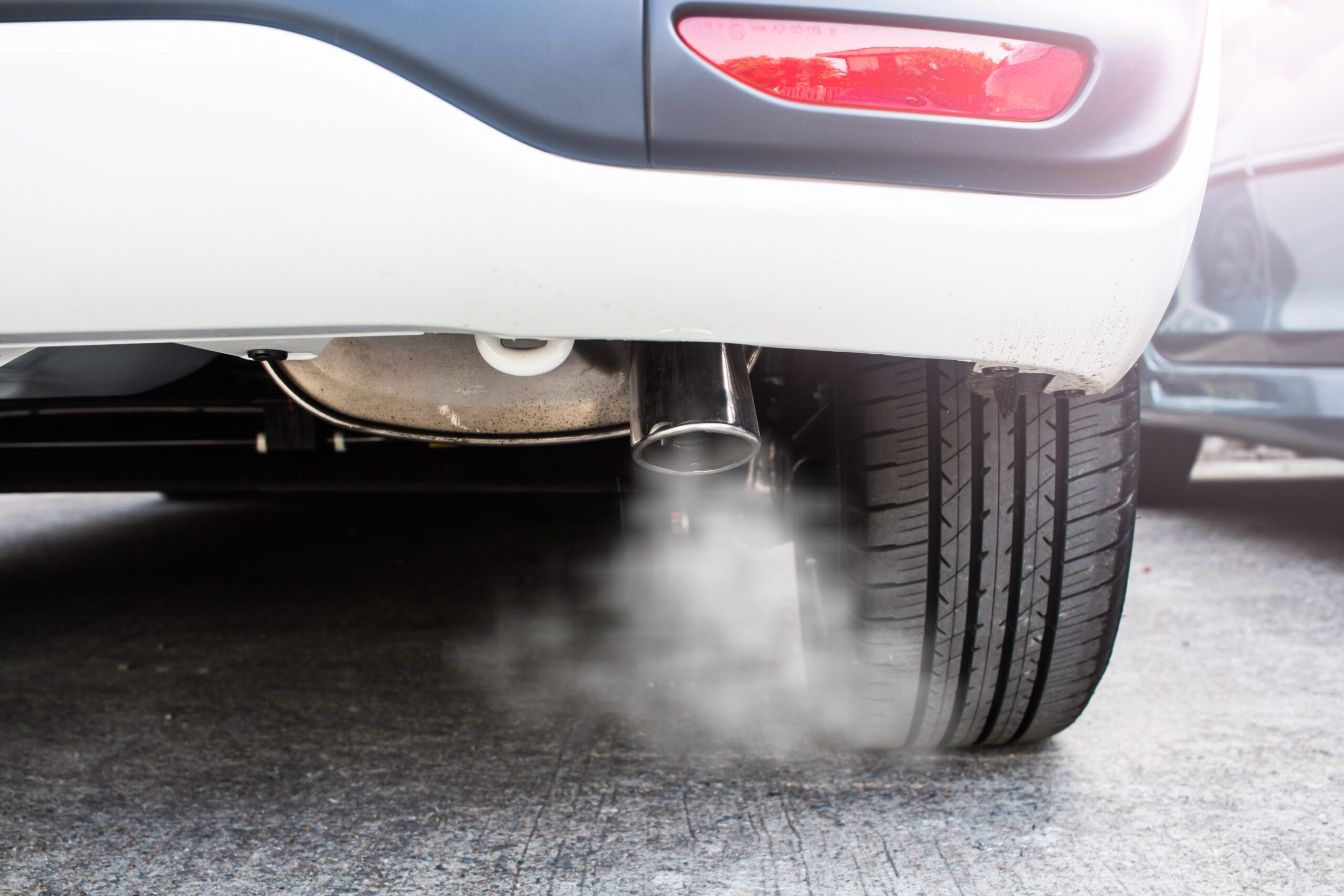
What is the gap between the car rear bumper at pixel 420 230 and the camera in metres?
0.64

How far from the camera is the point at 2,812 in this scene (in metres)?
1.06

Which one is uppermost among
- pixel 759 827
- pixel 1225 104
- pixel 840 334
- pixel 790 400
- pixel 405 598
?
pixel 1225 104

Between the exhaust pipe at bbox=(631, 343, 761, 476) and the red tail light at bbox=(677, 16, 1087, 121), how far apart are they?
0.74ft

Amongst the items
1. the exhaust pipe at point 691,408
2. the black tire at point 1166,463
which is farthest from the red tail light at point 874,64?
the black tire at point 1166,463

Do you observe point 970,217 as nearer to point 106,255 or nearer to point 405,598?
point 106,255

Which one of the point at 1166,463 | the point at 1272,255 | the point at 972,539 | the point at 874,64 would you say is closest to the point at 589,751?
the point at 972,539

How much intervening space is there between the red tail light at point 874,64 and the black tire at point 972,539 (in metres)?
0.36

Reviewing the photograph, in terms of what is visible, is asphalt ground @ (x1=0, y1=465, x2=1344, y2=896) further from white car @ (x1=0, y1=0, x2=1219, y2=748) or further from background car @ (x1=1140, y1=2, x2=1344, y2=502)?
white car @ (x1=0, y1=0, x2=1219, y2=748)

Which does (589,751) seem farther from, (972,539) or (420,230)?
(420,230)

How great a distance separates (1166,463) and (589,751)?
266cm

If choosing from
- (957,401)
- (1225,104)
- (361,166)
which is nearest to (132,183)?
(361,166)

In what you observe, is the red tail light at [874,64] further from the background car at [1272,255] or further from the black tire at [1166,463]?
the black tire at [1166,463]

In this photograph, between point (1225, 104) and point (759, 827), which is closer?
point (759, 827)

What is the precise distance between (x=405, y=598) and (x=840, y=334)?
1582 millimetres
